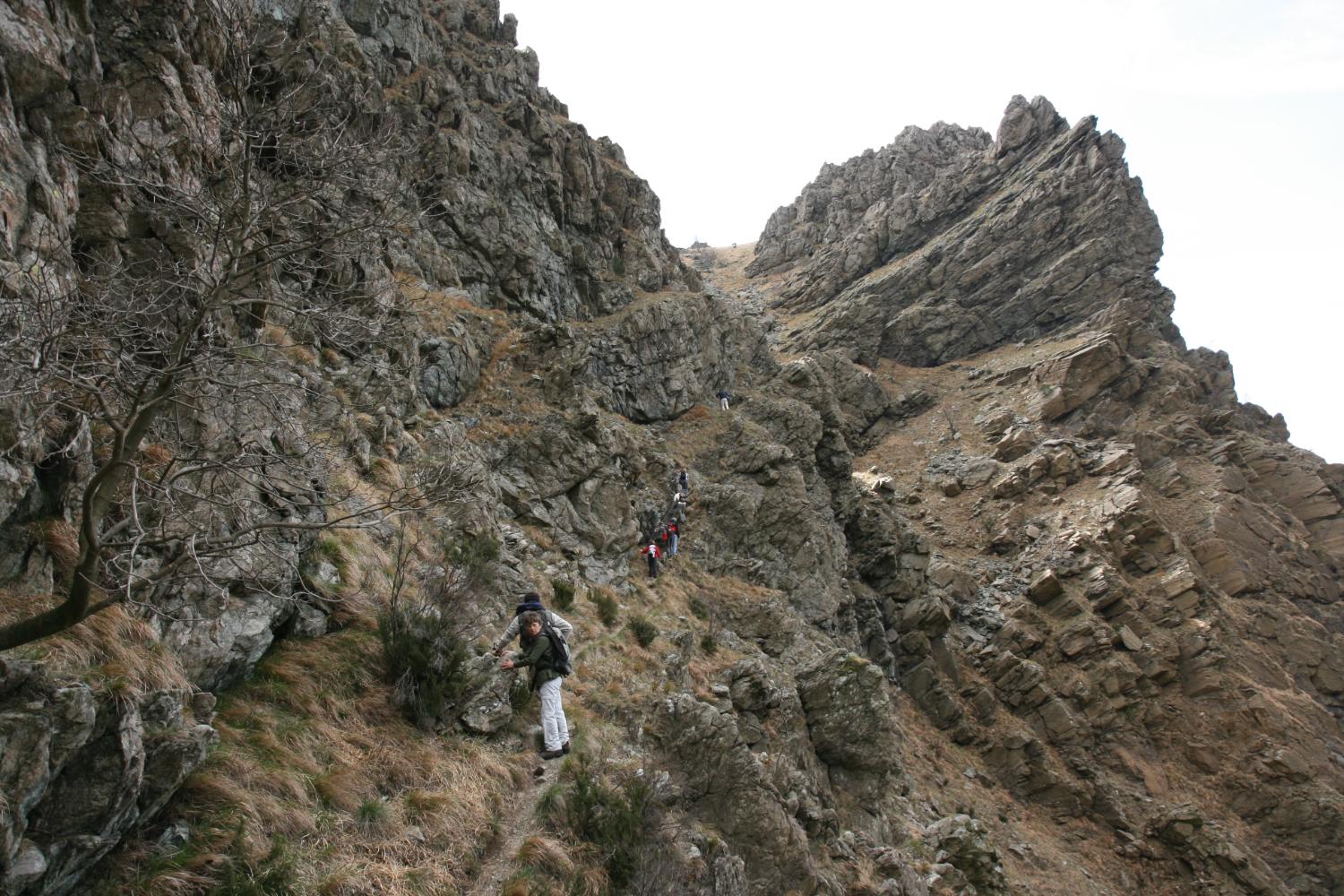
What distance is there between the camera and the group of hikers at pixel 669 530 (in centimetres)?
1880

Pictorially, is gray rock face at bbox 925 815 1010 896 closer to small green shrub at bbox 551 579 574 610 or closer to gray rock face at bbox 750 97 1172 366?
small green shrub at bbox 551 579 574 610

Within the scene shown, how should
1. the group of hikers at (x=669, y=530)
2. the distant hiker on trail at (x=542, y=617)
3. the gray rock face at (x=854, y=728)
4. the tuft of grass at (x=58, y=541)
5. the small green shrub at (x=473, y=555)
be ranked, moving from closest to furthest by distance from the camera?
the tuft of grass at (x=58, y=541), the distant hiker on trail at (x=542, y=617), the small green shrub at (x=473, y=555), the gray rock face at (x=854, y=728), the group of hikers at (x=669, y=530)

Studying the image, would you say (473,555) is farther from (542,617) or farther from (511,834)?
(511,834)

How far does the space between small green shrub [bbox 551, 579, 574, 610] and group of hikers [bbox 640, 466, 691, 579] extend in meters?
4.78

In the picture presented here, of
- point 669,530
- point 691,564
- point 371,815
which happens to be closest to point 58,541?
point 371,815

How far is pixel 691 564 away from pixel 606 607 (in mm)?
6604

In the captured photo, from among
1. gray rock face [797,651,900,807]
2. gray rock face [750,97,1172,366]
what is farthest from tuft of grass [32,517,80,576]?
gray rock face [750,97,1172,366]

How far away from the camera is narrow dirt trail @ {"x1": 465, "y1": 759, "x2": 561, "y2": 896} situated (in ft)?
19.8

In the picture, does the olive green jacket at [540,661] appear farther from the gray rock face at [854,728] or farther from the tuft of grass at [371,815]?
the gray rock face at [854,728]

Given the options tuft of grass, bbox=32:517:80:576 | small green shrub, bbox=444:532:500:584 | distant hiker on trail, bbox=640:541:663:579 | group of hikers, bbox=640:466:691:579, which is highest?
group of hikers, bbox=640:466:691:579

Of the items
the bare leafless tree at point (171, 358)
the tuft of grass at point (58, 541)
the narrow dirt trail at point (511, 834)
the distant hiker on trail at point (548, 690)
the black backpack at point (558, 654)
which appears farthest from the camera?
the black backpack at point (558, 654)

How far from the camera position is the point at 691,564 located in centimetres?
2089

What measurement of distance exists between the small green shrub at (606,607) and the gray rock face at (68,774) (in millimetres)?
9860

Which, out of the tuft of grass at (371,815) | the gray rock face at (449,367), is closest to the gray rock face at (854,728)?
the tuft of grass at (371,815)
